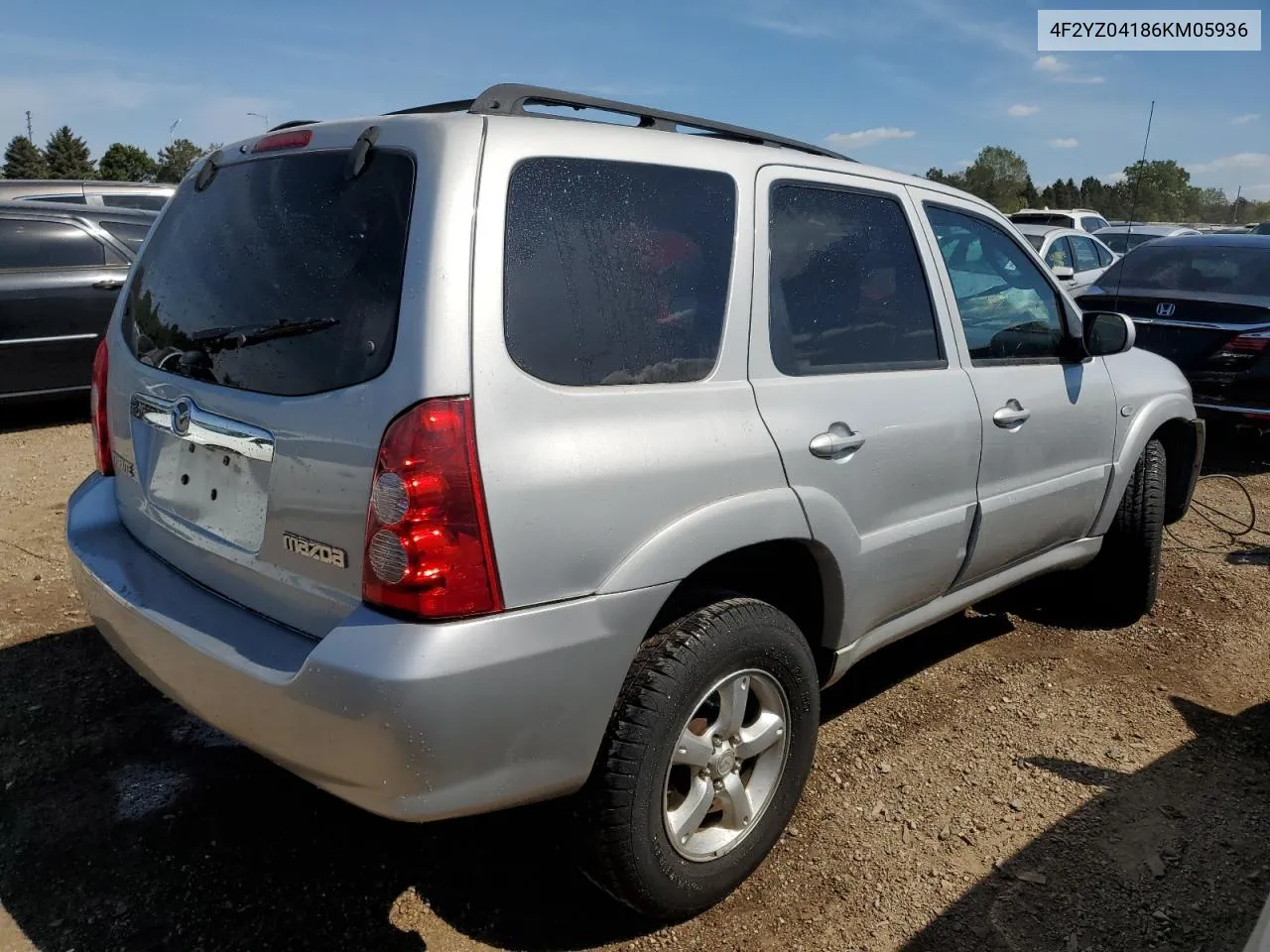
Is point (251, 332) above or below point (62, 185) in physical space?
below

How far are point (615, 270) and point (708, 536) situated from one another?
2.02ft

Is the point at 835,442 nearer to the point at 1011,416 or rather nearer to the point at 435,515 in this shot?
the point at 1011,416

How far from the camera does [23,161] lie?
193 ft

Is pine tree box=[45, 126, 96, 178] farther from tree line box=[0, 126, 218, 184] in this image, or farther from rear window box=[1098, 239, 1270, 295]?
rear window box=[1098, 239, 1270, 295]

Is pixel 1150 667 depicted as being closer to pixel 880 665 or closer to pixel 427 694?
pixel 880 665

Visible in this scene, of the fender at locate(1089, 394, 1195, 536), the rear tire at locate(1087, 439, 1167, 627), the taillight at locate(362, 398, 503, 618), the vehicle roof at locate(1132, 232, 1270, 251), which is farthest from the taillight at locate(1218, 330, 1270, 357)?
the taillight at locate(362, 398, 503, 618)

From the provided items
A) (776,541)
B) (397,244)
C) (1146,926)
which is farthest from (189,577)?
(1146,926)

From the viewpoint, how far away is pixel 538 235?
198 cm

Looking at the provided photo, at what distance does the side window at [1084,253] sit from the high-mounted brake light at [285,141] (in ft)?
37.3

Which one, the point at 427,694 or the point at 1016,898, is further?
the point at 1016,898

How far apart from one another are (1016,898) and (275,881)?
189cm

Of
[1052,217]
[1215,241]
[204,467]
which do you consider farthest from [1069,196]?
[204,467]

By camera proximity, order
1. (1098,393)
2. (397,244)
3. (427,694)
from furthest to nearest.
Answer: (1098,393) < (397,244) < (427,694)

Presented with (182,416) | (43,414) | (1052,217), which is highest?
(1052,217)
